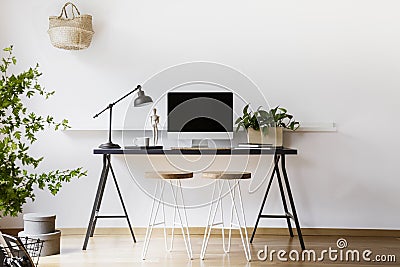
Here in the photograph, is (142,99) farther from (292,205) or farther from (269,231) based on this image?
(269,231)

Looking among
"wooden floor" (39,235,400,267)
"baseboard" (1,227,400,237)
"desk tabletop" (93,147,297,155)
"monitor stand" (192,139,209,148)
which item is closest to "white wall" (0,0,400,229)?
"baseboard" (1,227,400,237)

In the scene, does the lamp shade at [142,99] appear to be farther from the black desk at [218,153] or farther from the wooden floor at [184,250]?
the wooden floor at [184,250]

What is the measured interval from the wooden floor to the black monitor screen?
2.75 feet

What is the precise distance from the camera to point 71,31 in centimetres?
431

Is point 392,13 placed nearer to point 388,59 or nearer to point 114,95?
point 388,59

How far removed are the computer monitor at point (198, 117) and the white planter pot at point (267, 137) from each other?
0.18m

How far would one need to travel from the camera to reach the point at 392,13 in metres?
4.53

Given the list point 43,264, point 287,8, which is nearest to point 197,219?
point 43,264

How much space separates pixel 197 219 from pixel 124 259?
106cm

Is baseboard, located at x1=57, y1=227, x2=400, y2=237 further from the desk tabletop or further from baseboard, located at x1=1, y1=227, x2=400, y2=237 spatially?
the desk tabletop

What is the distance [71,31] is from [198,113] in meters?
1.13

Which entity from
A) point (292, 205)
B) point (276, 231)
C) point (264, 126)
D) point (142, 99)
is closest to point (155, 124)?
point (142, 99)

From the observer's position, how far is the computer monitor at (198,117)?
4.35m

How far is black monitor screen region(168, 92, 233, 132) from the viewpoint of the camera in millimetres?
4359
